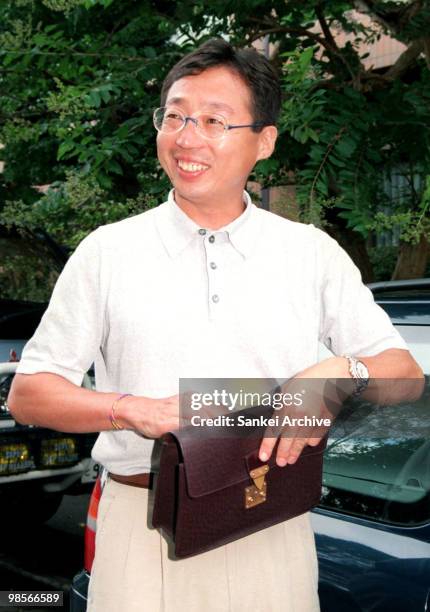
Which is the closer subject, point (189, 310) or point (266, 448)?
point (266, 448)

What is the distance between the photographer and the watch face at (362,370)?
6.14 feet

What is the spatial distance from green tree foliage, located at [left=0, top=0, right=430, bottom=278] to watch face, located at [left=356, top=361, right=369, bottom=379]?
2.28m

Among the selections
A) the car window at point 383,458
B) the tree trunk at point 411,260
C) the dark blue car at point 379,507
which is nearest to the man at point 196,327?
the dark blue car at point 379,507

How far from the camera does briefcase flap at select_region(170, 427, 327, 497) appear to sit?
1.62m

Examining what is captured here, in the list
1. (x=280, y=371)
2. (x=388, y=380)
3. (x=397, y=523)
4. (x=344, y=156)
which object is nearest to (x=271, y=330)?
(x=280, y=371)

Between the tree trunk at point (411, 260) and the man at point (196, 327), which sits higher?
the tree trunk at point (411, 260)

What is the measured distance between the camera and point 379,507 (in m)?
2.32

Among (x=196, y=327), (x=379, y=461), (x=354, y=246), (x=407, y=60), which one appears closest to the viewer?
(x=196, y=327)

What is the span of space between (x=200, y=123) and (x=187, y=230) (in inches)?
8.7

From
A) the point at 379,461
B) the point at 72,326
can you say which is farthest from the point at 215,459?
the point at 379,461

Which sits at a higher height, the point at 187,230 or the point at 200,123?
the point at 200,123

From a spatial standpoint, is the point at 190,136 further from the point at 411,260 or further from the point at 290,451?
the point at 411,260

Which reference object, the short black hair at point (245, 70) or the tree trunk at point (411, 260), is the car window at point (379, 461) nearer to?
the short black hair at point (245, 70)

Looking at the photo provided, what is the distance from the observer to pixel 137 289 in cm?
186
